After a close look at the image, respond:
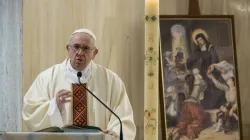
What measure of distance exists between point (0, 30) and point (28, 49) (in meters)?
0.33

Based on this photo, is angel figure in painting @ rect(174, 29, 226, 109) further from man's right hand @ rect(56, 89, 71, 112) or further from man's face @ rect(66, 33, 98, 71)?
man's right hand @ rect(56, 89, 71, 112)

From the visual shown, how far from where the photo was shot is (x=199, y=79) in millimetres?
4168

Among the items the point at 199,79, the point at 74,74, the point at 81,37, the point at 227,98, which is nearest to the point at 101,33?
the point at 81,37

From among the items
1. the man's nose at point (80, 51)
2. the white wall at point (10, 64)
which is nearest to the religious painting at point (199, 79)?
the man's nose at point (80, 51)


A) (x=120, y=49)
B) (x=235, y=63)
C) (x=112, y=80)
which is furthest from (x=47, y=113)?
(x=235, y=63)

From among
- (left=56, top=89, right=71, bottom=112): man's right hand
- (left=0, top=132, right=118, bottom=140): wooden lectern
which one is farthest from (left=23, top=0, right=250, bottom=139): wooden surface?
(left=0, top=132, right=118, bottom=140): wooden lectern

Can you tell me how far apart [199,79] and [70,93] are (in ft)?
3.77

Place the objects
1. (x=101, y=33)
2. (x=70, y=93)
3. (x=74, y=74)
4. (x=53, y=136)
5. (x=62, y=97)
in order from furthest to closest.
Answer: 1. (x=101, y=33)
2. (x=74, y=74)
3. (x=70, y=93)
4. (x=62, y=97)
5. (x=53, y=136)

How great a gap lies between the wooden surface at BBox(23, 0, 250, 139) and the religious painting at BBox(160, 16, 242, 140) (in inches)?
6.9

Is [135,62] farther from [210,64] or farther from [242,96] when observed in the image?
[242,96]

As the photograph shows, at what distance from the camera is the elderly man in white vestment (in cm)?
345

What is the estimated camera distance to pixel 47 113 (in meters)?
3.41

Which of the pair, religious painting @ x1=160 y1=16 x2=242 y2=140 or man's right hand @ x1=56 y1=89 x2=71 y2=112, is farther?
religious painting @ x1=160 y1=16 x2=242 y2=140

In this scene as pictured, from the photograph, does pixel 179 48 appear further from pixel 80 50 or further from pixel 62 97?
pixel 62 97
